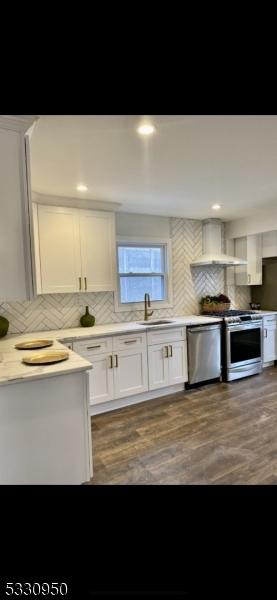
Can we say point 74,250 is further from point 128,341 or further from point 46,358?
point 46,358

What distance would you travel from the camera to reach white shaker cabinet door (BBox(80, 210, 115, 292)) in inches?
127

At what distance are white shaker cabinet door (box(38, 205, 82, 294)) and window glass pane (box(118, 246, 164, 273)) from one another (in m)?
0.80

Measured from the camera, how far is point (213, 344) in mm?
3701

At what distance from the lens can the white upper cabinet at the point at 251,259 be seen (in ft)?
15.0

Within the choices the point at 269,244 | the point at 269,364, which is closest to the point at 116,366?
the point at 269,364

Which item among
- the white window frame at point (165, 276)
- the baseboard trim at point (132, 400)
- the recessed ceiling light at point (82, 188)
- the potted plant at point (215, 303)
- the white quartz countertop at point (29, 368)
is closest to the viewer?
the white quartz countertop at point (29, 368)

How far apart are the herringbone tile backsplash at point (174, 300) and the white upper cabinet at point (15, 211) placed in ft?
5.27

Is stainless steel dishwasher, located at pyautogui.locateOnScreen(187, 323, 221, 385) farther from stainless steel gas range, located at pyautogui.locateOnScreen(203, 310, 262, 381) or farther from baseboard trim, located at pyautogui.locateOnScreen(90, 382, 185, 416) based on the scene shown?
baseboard trim, located at pyautogui.locateOnScreen(90, 382, 185, 416)

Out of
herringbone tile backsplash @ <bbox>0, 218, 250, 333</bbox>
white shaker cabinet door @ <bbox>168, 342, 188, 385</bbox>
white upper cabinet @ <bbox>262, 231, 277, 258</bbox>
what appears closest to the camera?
herringbone tile backsplash @ <bbox>0, 218, 250, 333</bbox>

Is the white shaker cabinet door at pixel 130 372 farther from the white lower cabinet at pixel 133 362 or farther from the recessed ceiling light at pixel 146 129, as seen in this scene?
the recessed ceiling light at pixel 146 129

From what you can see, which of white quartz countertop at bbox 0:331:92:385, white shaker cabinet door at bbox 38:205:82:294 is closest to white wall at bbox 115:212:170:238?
white shaker cabinet door at bbox 38:205:82:294

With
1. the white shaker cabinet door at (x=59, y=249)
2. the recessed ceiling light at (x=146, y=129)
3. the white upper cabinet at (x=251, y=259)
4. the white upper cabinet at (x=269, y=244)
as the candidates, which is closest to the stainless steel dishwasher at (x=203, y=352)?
the white upper cabinet at (x=251, y=259)
